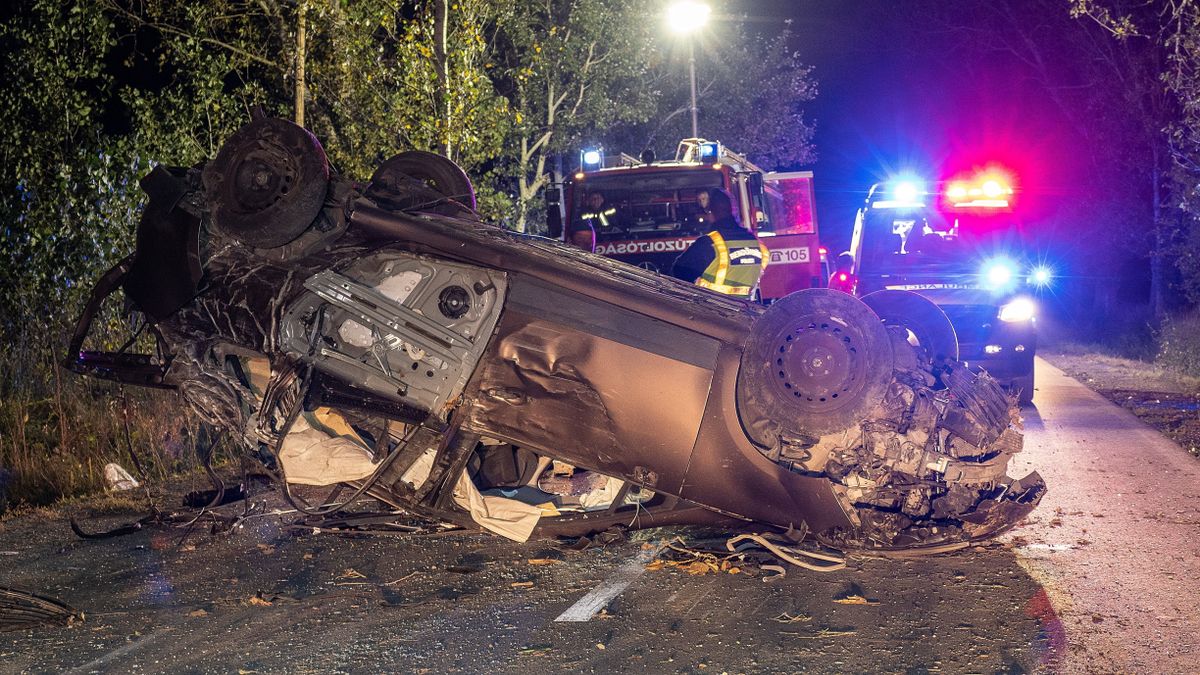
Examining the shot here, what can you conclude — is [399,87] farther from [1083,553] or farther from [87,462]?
[1083,553]

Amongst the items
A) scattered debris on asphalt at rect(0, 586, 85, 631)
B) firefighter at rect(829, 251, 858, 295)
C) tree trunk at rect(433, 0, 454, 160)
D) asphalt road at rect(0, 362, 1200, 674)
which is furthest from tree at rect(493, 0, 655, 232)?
scattered debris on asphalt at rect(0, 586, 85, 631)

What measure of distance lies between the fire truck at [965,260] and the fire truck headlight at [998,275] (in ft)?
0.03

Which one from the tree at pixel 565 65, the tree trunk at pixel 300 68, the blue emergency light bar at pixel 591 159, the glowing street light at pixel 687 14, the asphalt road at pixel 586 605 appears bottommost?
the asphalt road at pixel 586 605

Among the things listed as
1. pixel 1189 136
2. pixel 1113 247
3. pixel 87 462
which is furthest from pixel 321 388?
pixel 1113 247

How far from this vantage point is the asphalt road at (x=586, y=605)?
179 inches

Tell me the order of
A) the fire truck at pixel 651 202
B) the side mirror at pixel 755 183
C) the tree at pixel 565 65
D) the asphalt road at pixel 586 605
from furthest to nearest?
the tree at pixel 565 65
the side mirror at pixel 755 183
the fire truck at pixel 651 202
the asphalt road at pixel 586 605

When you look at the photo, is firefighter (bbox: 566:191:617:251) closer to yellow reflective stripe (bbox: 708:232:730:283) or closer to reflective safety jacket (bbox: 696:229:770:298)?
reflective safety jacket (bbox: 696:229:770:298)

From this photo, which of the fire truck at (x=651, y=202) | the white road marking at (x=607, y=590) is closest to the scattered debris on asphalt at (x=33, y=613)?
the white road marking at (x=607, y=590)

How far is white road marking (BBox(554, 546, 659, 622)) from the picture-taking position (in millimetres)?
5137

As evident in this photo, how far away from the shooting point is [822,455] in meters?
5.69

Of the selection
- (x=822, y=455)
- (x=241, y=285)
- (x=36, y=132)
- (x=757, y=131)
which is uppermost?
(x=757, y=131)

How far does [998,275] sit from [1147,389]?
4456 millimetres

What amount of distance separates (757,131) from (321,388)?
115 ft

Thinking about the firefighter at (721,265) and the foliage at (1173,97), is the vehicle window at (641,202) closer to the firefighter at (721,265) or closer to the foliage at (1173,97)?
the firefighter at (721,265)
